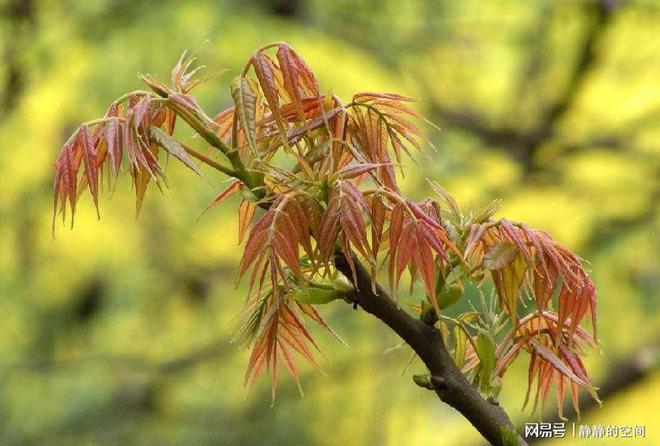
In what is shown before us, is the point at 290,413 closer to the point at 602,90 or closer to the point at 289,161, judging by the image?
the point at 289,161

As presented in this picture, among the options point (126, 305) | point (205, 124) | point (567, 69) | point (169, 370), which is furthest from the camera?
point (126, 305)

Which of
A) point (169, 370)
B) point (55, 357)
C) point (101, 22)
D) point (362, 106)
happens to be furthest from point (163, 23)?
point (362, 106)

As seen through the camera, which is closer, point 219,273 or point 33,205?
point 33,205

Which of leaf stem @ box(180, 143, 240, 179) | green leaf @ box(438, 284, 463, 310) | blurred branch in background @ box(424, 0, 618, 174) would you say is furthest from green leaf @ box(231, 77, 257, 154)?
blurred branch in background @ box(424, 0, 618, 174)

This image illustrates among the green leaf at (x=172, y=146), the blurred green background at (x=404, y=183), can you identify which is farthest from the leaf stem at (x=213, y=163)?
the blurred green background at (x=404, y=183)

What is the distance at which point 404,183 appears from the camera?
2.32 metres

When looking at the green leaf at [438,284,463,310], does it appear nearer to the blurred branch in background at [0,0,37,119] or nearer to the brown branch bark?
the brown branch bark

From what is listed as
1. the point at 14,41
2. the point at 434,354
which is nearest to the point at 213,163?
the point at 434,354

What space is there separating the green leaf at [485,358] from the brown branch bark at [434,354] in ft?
0.08

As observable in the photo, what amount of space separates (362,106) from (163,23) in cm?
180

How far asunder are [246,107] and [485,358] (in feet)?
0.53

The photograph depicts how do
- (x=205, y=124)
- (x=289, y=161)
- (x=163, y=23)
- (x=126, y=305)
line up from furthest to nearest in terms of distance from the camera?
(x=126, y=305) < (x=163, y=23) < (x=289, y=161) < (x=205, y=124)

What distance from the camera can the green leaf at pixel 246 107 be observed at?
452mm

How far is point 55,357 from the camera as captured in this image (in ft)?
9.29
